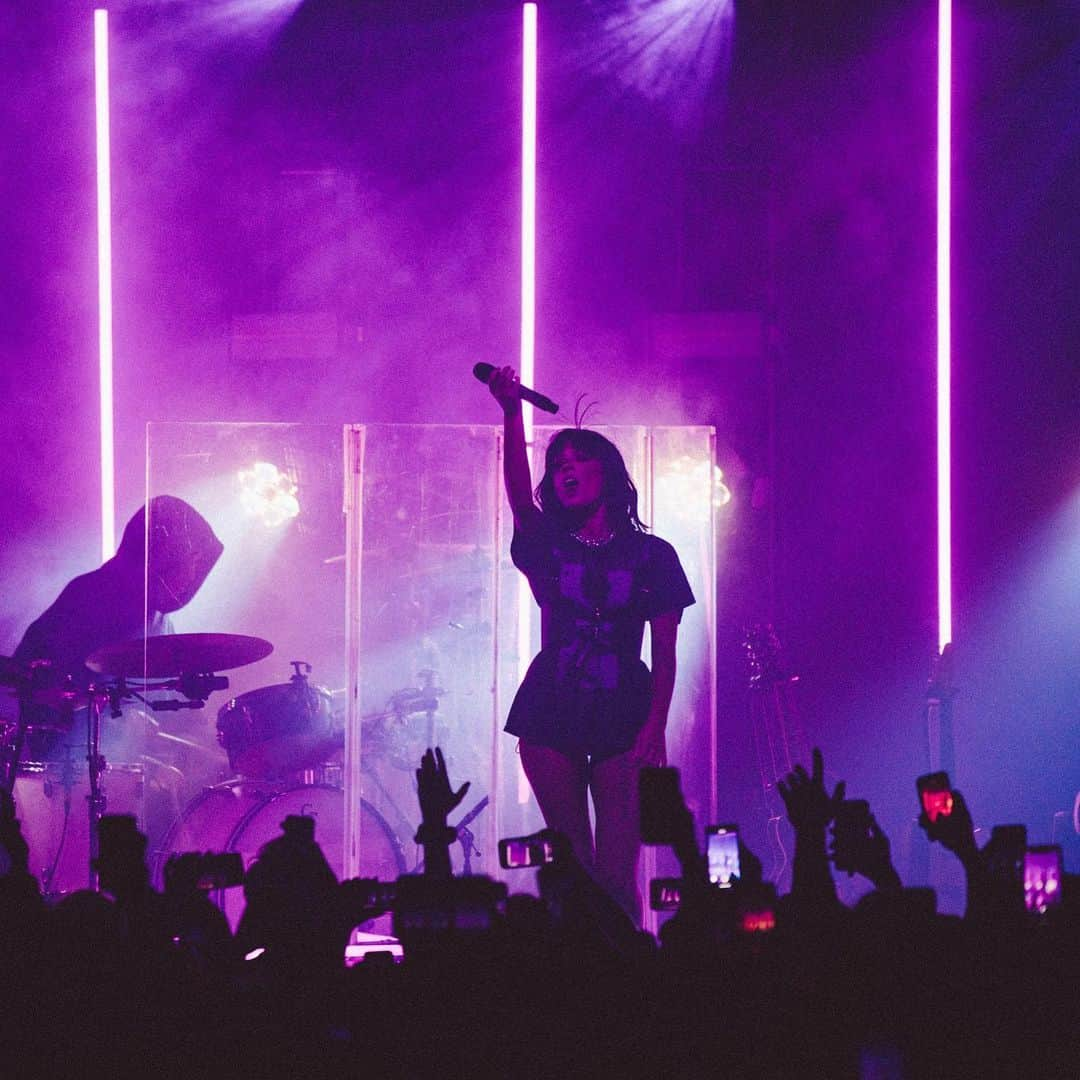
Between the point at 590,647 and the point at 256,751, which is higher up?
the point at 590,647

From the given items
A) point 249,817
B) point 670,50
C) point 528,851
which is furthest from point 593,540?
point 670,50

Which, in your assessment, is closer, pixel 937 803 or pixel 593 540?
pixel 937 803

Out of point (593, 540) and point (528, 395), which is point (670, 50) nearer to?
point (528, 395)

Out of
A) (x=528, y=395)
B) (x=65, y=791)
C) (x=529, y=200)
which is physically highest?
(x=529, y=200)

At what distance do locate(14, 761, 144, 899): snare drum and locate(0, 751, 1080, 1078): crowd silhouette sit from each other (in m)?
3.76

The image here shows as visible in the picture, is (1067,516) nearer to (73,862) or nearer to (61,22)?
(73,862)

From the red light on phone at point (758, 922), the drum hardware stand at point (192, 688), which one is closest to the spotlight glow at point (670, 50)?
the drum hardware stand at point (192, 688)

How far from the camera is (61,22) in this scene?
6.21 metres

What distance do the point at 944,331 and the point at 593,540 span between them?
311 centimetres

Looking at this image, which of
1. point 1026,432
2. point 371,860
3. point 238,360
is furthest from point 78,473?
point 1026,432

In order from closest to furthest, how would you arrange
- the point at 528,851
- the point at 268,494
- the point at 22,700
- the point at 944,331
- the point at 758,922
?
the point at 758,922, the point at 528,851, the point at 22,700, the point at 268,494, the point at 944,331

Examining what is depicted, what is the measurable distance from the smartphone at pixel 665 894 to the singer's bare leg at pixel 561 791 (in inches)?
53.9

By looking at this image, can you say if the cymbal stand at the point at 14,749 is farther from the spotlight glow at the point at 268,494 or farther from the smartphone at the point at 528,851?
the smartphone at the point at 528,851

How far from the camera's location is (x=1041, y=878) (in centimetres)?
212
